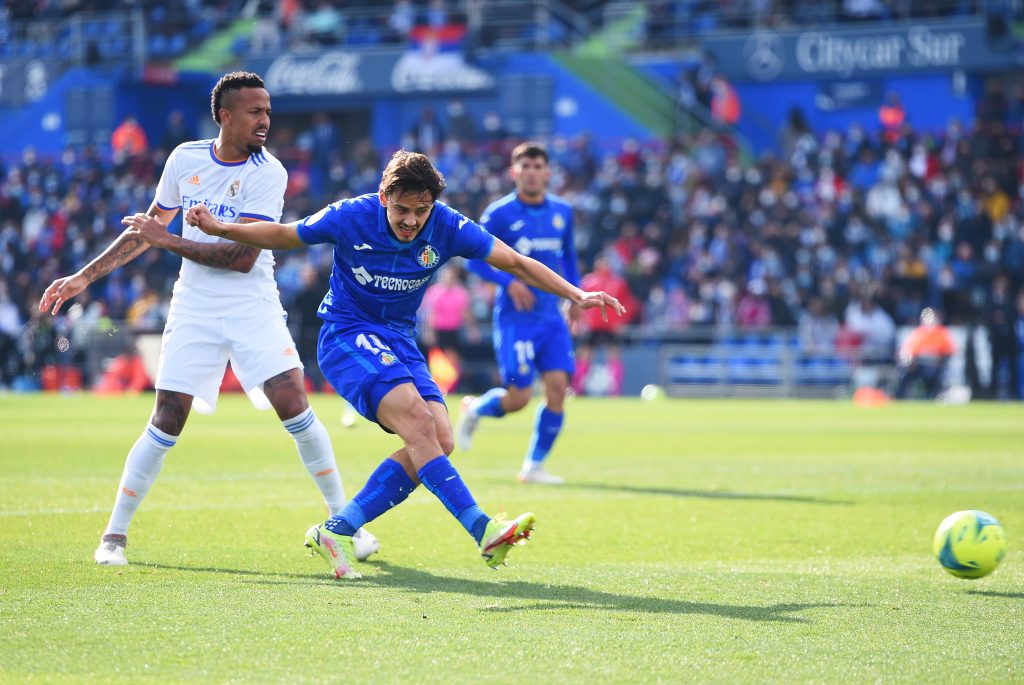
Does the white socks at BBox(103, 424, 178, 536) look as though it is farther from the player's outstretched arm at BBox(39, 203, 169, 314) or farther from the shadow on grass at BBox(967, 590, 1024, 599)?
the shadow on grass at BBox(967, 590, 1024, 599)

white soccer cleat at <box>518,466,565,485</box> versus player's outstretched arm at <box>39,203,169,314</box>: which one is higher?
player's outstretched arm at <box>39,203,169,314</box>

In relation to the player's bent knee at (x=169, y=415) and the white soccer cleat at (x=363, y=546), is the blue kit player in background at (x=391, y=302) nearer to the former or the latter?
the white soccer cleat at (x=363, y=546)

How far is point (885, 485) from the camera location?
11367 millimetres

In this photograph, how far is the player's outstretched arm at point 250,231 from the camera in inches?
255

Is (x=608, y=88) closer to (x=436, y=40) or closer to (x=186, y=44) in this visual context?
(x=436, y=40)

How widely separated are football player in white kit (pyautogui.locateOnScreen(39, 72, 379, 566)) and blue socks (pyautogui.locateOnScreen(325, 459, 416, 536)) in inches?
20.5

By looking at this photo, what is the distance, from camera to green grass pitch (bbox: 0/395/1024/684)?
4883 millimetres

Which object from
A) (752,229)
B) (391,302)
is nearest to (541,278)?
(391,302)

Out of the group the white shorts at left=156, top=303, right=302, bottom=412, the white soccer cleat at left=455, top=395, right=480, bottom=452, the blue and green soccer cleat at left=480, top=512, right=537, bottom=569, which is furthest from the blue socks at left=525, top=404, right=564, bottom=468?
the blue and green soccer cleat at left=480, top=512, right=537, bottom=569

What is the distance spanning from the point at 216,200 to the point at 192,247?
0.42 meters

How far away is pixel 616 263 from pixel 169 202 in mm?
21140

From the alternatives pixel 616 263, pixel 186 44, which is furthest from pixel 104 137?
pixel 616 263

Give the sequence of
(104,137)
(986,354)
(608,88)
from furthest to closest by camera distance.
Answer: (104,137) → (608,88) → (986,354)

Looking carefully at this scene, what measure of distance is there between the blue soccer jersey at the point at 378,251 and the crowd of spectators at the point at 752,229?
20.0 meters
